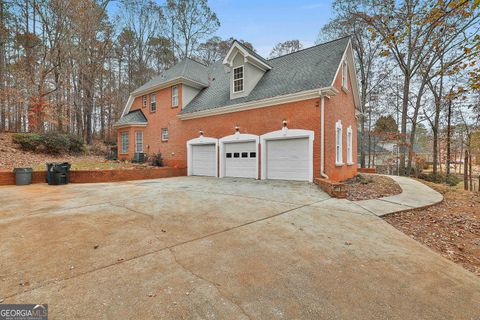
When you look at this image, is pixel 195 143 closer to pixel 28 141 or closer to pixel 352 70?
pixel 352 70

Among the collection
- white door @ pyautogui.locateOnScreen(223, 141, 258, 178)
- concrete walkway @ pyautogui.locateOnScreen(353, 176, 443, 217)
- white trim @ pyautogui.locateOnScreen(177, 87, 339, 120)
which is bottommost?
concrete walkway @ pyautogui.locateOnScreen(353, 176, 443, 217)

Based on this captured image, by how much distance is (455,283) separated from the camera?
2600mm

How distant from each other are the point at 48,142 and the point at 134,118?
18.8 ft

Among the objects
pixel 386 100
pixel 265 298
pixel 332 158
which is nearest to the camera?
pixel 265 298

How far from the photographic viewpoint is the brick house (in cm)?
984

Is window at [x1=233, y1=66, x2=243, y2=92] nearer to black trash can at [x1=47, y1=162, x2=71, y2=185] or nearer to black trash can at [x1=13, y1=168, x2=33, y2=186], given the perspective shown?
black trash can at [x1=47, y1=162, x2=71, y2=185]

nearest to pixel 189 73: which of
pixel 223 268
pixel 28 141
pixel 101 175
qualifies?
pixel 101 175

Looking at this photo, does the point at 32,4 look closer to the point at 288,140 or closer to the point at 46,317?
the point at 288,140

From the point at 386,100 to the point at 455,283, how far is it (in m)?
24.6

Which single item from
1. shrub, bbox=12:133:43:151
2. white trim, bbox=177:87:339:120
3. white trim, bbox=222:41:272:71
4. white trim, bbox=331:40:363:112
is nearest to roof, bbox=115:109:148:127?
shrub, bbox=12:133:43:151

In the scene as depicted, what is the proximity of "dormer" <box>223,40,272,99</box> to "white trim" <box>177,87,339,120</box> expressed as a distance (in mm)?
954

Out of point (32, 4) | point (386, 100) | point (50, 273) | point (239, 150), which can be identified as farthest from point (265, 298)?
point (386, 100)

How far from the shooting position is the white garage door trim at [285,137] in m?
9.71

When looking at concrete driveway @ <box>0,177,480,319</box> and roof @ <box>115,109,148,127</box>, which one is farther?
roof @ <box>115,109,148,127</box>
